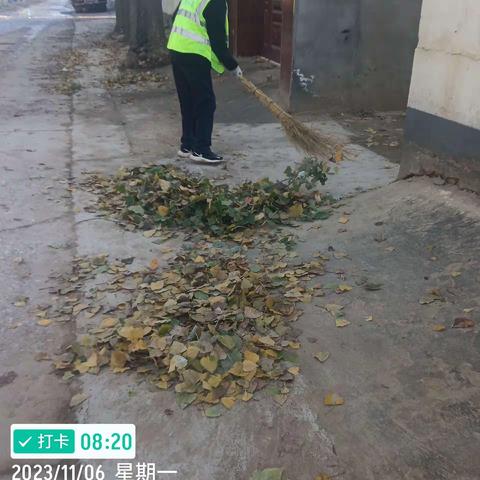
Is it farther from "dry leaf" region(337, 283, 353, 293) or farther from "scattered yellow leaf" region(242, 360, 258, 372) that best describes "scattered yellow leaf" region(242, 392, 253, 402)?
"dry leaf" region(337, 283, 353, 293)

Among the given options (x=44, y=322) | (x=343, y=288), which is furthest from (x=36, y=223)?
(x=343, y=288)

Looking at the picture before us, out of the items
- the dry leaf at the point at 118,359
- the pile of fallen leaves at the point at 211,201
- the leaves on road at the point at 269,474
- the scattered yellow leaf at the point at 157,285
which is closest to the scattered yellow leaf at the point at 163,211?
the pile of fallen leaves at the point at 211,201

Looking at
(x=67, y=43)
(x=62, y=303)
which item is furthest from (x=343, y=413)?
(x=67, y=43)

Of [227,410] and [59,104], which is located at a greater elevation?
[227,410]

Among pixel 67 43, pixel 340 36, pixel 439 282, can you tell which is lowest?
pixel 67 43

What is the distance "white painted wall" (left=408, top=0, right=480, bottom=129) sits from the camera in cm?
421

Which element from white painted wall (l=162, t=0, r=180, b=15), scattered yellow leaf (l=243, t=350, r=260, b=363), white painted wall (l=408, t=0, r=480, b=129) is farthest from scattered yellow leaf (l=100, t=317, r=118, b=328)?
white painted wall (l=162, t=0, r=180, b=15)

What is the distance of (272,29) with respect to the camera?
11.9 metres

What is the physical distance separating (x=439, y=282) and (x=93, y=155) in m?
4.45

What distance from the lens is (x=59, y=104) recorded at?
9867mm

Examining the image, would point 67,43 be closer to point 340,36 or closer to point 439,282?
point 340,36

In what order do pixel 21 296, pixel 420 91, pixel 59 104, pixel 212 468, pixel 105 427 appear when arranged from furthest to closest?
pixel 59 104 < pixel 420 91 < pixel 21 296 < pixel 105 427 < pixel 212 468
